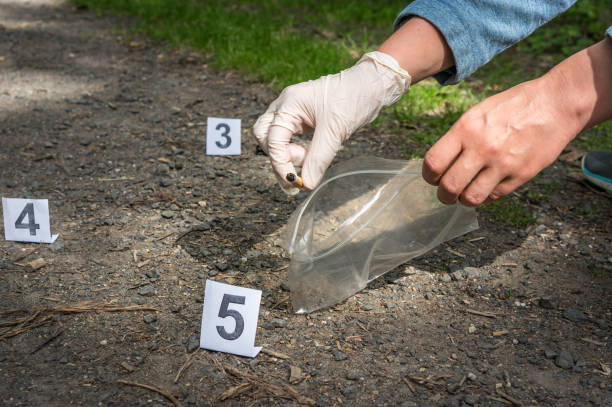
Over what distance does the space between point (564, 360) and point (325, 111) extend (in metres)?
0.94

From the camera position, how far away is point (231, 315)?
1339mm

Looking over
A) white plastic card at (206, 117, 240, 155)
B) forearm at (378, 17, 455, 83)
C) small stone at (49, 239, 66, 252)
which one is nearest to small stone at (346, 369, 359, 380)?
forearm at (378, 17, 455, 83)

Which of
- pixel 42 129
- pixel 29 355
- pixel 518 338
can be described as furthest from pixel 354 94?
pixel 42 129

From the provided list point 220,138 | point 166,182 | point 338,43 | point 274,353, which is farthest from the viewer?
point 338,43

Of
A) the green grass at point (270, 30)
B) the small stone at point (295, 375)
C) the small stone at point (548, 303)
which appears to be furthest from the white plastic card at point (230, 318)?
the green grass at point (270, 30)

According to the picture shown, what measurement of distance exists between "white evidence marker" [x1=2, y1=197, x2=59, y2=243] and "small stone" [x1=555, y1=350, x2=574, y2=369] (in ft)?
5.18

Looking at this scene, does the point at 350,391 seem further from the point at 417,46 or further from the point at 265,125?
the point at 417,46

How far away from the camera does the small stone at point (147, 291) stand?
154cm

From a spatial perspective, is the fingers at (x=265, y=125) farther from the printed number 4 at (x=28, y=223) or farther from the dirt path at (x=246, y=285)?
the printed number 4 at (x=28, y=223)

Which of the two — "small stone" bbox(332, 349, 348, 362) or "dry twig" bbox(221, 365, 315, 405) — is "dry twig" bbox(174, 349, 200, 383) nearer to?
"dry twig" bbox(221, 365, 315, 405)

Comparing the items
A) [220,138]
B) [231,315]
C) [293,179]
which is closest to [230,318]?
[231,315]

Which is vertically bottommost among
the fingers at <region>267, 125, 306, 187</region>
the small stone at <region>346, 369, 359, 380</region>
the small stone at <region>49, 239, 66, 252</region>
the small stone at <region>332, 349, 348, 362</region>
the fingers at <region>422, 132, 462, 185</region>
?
the small stone at <region>49, 239, 66, 252</region>

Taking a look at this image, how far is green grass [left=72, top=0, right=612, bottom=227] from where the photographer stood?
2.62m

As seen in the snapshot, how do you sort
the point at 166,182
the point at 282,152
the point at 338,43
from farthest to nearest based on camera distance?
1. the point at 338,43
2. the point at 166,182
3. the point at 282,152
